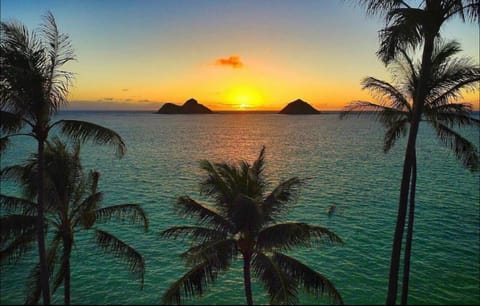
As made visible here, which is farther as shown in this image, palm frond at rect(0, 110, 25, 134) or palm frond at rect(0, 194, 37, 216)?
palm frond at rect(0, 194, 37, 216)

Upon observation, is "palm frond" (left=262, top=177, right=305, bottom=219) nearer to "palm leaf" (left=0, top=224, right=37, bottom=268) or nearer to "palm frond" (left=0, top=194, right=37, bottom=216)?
"palm leaf" (left=0, top=224, right=37, bottom=268)

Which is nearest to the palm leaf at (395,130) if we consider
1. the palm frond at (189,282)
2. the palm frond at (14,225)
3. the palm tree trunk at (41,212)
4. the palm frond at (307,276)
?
the palm frond at (307,276)

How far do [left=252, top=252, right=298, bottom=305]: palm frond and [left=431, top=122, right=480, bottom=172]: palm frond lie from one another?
968cm

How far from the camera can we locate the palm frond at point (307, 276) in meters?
13.7

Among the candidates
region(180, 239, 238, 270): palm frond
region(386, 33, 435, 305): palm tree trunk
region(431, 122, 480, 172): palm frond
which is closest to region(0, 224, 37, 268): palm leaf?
region(180, 239, 238, 270): palm frond

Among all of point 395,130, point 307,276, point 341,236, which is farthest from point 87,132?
point 341,236

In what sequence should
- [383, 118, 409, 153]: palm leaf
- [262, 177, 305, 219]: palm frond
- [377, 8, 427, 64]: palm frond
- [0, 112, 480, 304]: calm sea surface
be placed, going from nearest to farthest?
1. [377, 8, 427, 64]: palm frond
2. [262, 177, 305, 219]: palm frond
3. [383, 118, 409, 153]: palm leaf
4. [0, 112, 480, 304]: calm sea surface

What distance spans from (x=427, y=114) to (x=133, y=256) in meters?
15.1

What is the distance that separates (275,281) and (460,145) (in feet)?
34.5

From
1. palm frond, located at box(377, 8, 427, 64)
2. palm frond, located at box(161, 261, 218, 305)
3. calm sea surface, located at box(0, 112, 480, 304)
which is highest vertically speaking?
palm frond, located at box(377, 8, 427, 64)

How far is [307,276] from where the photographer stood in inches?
545

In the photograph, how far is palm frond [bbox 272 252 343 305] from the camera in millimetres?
13672

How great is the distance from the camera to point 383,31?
12250 mm

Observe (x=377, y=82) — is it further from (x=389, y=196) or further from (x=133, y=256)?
(x=389, y=196)
